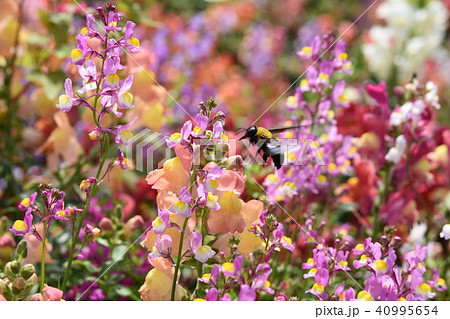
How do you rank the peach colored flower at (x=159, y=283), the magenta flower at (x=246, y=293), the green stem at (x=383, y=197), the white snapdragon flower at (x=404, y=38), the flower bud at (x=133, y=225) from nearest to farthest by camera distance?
the magenta flower at (x=246, y=293) → the peach colored flower at (x=159, y=283) → the flower bud at (x=133, y=225) → the green stem at (x=383, y=197) → the white snapdragon flower at (x=404, y=38)

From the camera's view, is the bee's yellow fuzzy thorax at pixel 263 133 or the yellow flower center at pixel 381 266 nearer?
the yellow flower center at pixel 381 266

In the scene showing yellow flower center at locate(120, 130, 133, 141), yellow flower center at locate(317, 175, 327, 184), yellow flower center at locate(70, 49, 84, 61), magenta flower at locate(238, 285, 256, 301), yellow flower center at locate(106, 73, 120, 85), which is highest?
yellow flower center at locate(70, 49, 84, 61)

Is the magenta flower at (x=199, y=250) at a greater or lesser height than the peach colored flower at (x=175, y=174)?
lesser

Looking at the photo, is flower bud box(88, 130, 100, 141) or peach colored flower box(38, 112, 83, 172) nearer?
flower bud box(88, 130, 100, 141)

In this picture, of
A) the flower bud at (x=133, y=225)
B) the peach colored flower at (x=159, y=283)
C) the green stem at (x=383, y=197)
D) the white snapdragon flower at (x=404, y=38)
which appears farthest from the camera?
the white snapdragon flower at (x=404, y=38)

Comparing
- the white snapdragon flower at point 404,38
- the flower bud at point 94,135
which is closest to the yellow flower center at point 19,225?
the flower bud at point 94,135

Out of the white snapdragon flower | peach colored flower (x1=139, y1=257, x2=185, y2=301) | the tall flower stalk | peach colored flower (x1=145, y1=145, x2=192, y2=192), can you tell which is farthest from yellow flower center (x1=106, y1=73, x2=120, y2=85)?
the white snapdragon flower

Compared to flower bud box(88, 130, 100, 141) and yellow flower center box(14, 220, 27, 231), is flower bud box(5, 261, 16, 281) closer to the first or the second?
yellow flower center box(14, 220, 27, 231)

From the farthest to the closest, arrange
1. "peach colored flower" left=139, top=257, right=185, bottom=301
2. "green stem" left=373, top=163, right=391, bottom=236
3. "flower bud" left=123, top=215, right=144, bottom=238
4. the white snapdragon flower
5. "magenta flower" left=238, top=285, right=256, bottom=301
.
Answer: the white snapdragon flower < "green stem" left=373, top=163, right=391, bottom=236 < "flower bud" left=123, top=215, right=144, bottom=238 < "peach colored flower" left=139, top=257, right=185, bottom=301 < "magenta flower" left=238, top=285, right=256, bottom=301

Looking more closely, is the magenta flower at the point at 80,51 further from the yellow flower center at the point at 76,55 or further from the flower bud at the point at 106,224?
the flower bud at the point at 106,224

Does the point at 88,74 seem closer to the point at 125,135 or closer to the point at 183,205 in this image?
the point at 125,135
